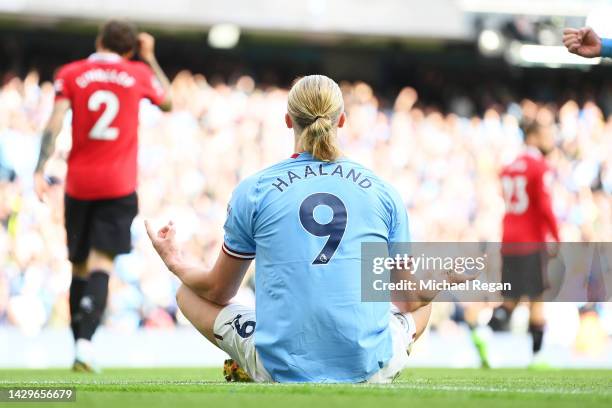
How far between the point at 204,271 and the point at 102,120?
11.8 feet

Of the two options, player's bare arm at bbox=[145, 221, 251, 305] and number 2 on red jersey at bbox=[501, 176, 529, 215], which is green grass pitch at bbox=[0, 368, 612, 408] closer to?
player's bare arm at bbox=[145, 221, 251, 305]

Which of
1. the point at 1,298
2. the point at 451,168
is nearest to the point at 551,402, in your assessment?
the point at 1,298

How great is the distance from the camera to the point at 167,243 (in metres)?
4.81

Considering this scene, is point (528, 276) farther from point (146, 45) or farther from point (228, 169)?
point (228, 169)

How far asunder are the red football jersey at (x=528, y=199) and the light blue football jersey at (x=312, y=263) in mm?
6244

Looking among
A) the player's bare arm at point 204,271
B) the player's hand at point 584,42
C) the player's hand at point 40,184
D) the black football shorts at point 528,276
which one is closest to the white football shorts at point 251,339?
the player's bare arm at point 204,271

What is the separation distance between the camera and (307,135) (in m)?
4.56

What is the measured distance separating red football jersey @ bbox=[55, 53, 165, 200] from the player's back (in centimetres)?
387

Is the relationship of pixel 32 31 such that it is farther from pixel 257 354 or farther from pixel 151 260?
pixel 257 354

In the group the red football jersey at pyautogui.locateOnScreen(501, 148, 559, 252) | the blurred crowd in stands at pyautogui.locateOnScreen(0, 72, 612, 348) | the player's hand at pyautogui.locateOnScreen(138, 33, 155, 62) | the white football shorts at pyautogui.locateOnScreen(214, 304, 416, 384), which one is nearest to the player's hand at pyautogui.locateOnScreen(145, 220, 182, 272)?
the white football shorts at pyautogui.locateOnScreen(214, 304, 416, 384)

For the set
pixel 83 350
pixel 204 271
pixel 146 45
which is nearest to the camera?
pixel 204 271

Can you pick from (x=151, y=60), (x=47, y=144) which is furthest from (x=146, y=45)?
(x=47, y=144)

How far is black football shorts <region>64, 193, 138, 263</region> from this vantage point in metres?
7.94

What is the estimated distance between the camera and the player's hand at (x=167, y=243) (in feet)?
15.7
